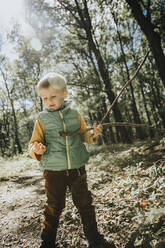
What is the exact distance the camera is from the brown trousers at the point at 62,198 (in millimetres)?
2061

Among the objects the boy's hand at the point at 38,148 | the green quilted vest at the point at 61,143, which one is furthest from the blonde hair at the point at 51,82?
the boy's hand at the point at 38,148

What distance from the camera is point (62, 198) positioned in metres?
2.11

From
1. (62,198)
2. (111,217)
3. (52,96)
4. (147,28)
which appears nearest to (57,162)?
(62,198)

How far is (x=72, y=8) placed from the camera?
925cm

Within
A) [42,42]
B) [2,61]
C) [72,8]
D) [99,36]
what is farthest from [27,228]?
[2,61]

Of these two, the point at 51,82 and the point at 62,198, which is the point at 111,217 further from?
the point at 51,82

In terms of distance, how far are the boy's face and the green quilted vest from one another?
0.26 feet

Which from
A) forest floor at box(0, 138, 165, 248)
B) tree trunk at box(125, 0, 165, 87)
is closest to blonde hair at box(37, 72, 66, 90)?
forest floor at box(0, 138, 165, 248)

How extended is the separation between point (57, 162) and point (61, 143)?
23 cm

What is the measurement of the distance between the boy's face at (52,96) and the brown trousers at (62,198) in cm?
81

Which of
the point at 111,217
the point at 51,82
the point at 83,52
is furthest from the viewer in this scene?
the point at 83,52

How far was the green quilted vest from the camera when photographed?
2070 millimetres

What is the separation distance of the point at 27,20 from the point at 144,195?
11.5 meters

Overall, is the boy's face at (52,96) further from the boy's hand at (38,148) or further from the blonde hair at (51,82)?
the boy's hand at (38,148)
